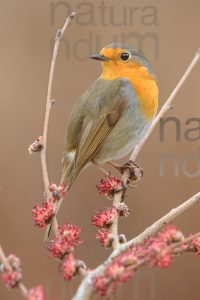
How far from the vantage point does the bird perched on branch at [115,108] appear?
9.20 feet

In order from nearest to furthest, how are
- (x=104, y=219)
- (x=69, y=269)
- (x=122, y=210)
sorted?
(x=69, y=269)
(x=104, y=219)
(x=122, y=210)

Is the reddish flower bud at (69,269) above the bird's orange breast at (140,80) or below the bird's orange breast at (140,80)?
below

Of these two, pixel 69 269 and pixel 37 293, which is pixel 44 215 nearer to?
pixel 69 269

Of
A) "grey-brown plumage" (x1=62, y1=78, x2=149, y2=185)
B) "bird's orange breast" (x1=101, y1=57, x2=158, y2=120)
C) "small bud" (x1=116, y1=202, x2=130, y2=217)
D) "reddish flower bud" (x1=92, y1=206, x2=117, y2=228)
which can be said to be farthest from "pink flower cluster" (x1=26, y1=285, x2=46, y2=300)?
"bird's orange breast" (x1=101, y1=57, x2=158, y2=120)

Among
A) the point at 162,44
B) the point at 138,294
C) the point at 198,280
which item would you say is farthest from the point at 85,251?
the point at 162,44

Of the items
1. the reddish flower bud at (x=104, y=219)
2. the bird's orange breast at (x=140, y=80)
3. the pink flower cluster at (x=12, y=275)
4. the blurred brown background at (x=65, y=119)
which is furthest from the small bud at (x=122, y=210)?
the blurred brown background at (x=65, y=119)

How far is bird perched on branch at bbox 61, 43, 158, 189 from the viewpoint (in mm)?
2805

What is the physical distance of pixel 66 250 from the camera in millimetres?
1198

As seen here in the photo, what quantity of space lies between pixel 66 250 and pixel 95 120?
5.49ft

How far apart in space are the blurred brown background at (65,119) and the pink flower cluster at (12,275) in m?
2.73

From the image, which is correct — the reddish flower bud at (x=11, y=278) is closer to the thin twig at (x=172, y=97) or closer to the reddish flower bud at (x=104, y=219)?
the reddish flower bud at (x=104, y=219)

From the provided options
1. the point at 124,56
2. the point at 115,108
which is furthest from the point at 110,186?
the point at 124,56

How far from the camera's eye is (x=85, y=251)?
13.2 feet

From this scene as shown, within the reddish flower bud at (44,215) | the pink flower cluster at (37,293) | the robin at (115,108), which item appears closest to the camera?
the pink flower cluster at (37,293)
